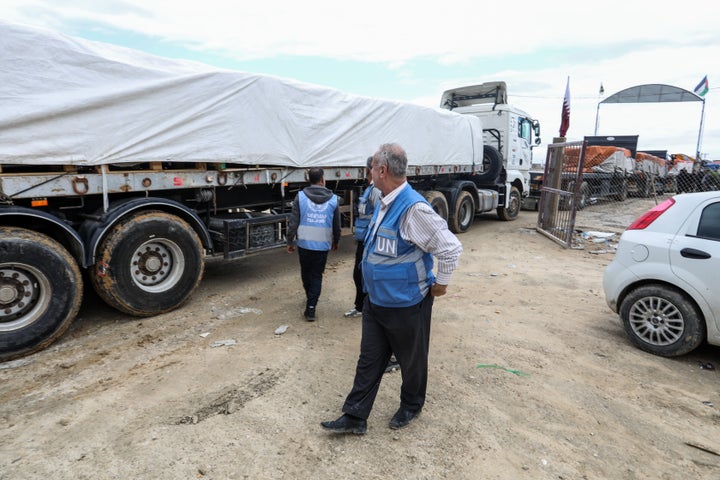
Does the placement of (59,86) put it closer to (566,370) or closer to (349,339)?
(349,339)

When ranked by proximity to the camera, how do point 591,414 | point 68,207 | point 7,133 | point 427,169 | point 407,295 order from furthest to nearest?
1. point 427,169
2. point 68,207
3. point 7,133
4. point 591,414
5. point 407,295

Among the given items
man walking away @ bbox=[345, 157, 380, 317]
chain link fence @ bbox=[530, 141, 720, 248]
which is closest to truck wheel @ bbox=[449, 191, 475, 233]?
chain link fence @ bbox=[530, 141, 720, 248]

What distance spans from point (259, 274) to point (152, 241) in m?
2.13

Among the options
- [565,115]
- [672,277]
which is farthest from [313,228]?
[565,115]

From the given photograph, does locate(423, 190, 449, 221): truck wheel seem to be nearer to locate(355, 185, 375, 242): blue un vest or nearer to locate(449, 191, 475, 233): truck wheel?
locate(449, 191, 475, 233): truck wheel

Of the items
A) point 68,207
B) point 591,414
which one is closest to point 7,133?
point 68,207

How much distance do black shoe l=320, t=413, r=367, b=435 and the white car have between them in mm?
2980

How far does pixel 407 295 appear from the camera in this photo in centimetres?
258

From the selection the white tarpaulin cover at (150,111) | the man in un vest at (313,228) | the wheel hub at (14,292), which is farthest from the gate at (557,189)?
the wheel hub at (14,292)

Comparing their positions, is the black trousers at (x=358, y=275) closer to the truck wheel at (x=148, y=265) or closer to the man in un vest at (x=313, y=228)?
the man in un vest at (x=313, y=228)

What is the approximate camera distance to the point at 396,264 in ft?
8.45

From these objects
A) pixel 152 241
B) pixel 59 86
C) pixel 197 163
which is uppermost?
pixel 59 86

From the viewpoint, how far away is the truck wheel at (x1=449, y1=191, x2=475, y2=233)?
10602mm

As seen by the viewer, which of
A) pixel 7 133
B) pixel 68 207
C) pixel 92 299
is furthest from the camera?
pixel 92 299
